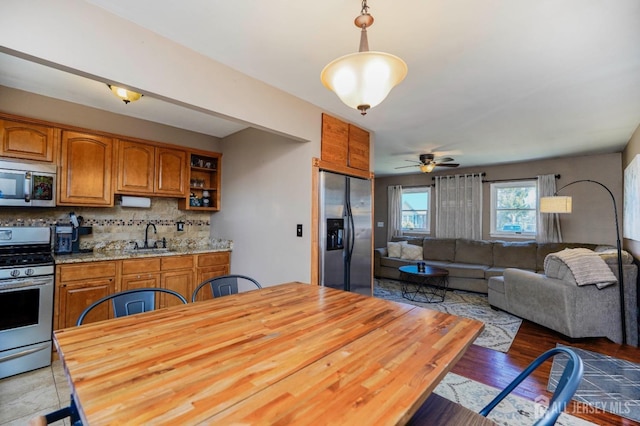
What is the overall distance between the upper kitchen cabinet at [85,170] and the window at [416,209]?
238 inches

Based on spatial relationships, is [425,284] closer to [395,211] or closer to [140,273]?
[395,211]

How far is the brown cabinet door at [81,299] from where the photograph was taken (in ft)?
8.64

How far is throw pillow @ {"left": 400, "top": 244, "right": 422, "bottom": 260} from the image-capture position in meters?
6.06

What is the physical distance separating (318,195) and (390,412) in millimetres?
2384

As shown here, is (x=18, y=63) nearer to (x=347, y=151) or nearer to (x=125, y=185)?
(x=125, y=185)

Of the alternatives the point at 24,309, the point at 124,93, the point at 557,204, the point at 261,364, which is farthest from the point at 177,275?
the point at 557,204

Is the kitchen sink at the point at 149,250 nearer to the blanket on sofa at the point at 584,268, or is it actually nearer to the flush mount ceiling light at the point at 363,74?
the flush mount ceiling light at the point at 363,74

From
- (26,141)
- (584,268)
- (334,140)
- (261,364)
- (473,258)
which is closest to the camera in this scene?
(261,364)

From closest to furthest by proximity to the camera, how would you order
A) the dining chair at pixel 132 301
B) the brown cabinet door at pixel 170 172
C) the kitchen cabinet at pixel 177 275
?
the dining chair at pixel 132 301, the kitchen cabinet at pixel 177 275, the brown cabinet door at pixel 170 172

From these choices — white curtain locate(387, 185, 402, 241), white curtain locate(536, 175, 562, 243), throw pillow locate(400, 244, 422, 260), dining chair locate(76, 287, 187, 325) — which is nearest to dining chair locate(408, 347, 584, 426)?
dining chair locate(76, 287, 187, 325)

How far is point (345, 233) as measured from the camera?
333cm

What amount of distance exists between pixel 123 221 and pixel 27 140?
1189 millimetres

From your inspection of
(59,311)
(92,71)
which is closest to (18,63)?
(92,71)

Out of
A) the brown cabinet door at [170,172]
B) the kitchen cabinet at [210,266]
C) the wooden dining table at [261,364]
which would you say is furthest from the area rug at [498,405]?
the brown cabinet door at [170,172]
